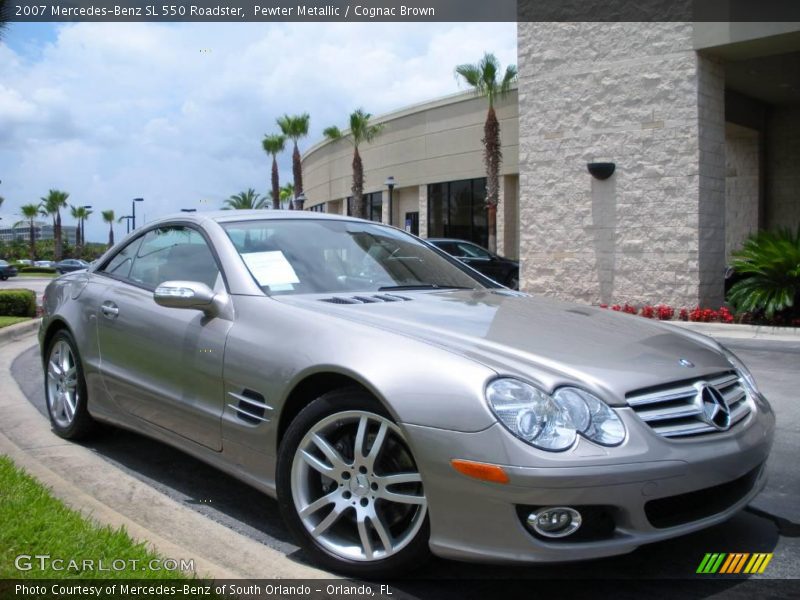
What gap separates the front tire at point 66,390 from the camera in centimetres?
470

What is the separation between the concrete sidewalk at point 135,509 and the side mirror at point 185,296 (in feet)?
3.10

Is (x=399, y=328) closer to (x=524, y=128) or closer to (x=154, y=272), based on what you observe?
(x=154, y=272)

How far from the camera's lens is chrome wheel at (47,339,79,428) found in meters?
4.81

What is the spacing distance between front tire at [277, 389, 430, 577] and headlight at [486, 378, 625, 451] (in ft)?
1.28

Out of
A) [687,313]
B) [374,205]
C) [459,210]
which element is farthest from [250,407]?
[374,205]

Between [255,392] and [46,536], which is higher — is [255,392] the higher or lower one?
the higher one

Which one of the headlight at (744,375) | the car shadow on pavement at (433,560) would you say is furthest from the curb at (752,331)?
the car shadow on pavement at (433,560)

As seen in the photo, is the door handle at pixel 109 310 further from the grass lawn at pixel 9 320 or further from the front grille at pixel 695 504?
the grass lawn at pixel 9 320

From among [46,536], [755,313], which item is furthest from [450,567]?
[755,313]

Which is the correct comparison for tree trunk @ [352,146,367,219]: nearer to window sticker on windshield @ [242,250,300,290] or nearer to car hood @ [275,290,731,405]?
window sticker on windshield @ [242,250,300,290]

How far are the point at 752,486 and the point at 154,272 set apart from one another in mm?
3225

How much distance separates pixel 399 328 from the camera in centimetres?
304

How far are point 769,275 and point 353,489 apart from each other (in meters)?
10.4

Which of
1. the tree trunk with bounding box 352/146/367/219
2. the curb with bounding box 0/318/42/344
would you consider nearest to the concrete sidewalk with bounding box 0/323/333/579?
the curb with bounding box 0/318/42/344
